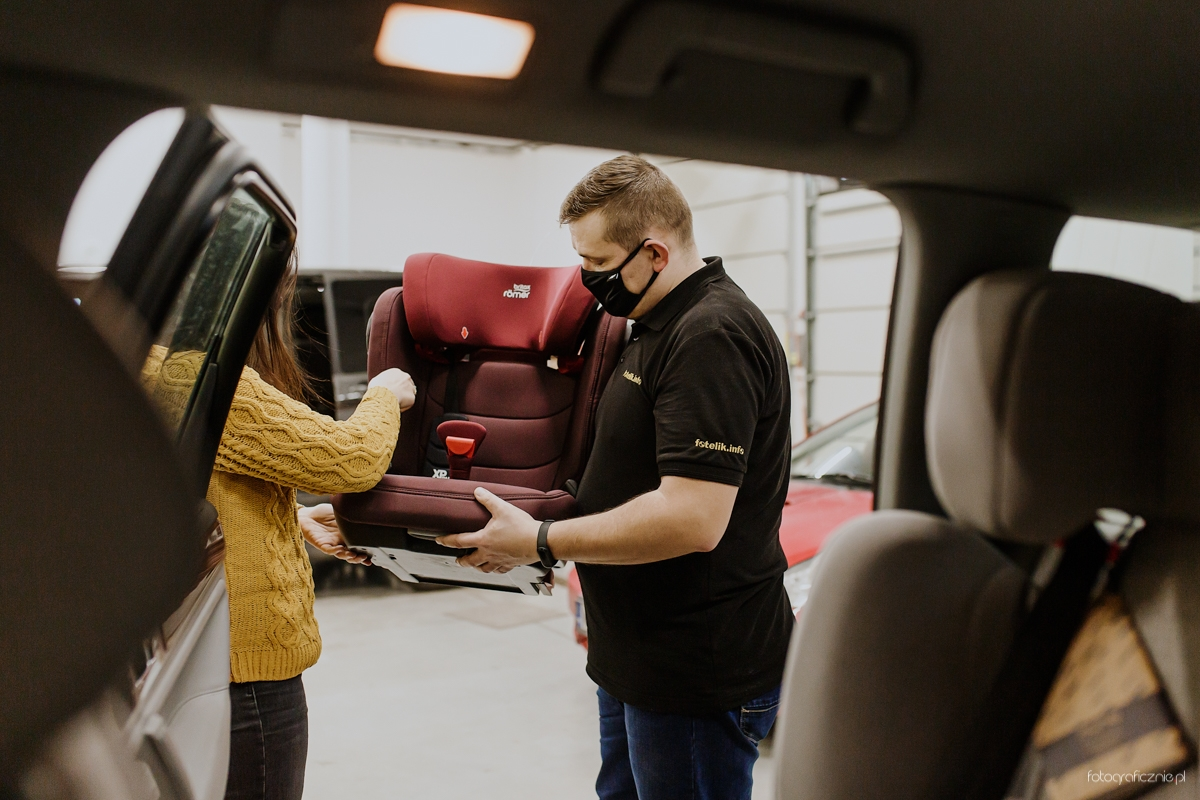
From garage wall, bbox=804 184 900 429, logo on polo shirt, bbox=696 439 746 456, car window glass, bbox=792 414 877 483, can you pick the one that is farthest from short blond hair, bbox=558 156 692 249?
garage wall, bbox=804 184 900 429

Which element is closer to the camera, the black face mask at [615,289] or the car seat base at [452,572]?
the black face mask at [615,289]

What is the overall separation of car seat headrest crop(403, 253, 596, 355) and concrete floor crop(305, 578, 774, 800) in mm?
2007

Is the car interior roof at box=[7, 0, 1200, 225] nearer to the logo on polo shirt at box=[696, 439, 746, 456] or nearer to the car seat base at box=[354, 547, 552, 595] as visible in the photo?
the logo on polo shirt at box=[696, 439, 746, 456]

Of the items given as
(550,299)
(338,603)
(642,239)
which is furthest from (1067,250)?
(338,603)

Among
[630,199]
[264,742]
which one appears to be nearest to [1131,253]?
[630,199]

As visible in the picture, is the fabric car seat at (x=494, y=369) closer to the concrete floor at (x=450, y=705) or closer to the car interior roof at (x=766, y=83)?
the car interior roof at (x=766, y=83)

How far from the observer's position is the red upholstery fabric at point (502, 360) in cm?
194

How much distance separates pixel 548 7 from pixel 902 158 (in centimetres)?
45

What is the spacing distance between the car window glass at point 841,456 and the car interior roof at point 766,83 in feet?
8.95

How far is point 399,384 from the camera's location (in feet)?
6.31

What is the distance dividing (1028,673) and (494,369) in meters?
1.31

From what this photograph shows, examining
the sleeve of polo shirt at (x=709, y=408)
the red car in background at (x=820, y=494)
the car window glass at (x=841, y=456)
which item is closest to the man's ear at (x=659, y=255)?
the sleeve of polo shirt at (x=709, y=408)

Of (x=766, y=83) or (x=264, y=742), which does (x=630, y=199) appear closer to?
(x=766, y=83)

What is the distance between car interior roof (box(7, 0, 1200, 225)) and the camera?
0.58 metres
